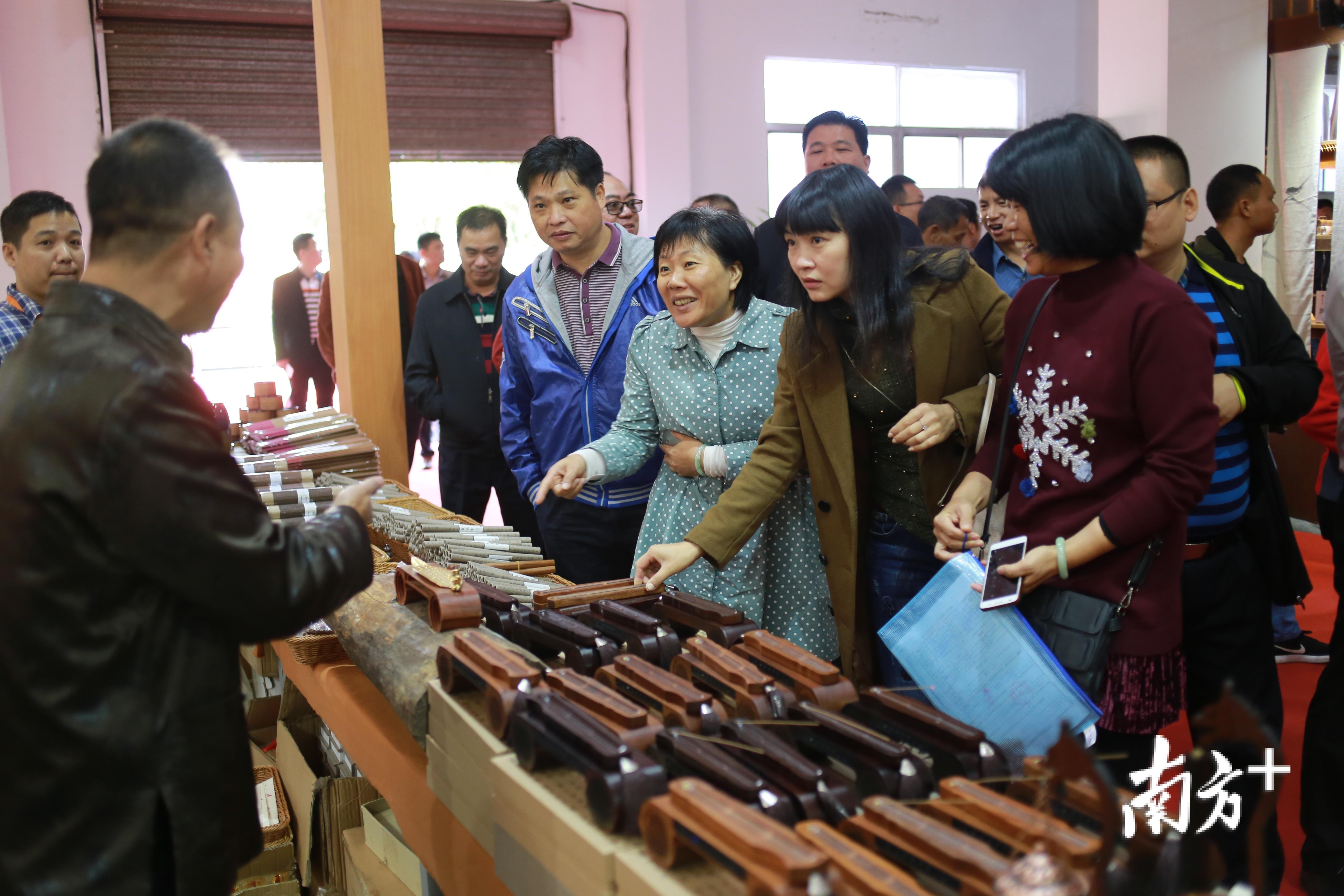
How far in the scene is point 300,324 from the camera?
7543mm

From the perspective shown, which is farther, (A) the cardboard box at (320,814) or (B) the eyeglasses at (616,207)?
(B) the eyeglasses at (616,207)

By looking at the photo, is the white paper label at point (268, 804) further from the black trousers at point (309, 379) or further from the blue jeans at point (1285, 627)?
the black trousers at point (309, 379)

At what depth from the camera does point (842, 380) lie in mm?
2047

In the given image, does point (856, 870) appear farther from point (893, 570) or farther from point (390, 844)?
point (390, 844)

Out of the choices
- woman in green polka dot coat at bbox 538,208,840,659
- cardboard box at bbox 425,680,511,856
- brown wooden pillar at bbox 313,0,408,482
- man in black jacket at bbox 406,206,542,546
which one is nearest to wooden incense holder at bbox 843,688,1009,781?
cardboard box at bbox 425,680,511,856

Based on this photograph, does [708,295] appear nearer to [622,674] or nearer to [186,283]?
[622,674]

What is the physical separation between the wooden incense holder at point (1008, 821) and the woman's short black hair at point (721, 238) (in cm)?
149

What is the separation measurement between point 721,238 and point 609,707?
134 cm

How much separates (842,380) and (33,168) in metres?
6.32

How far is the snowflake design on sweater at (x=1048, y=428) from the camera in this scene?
1559 millimetres

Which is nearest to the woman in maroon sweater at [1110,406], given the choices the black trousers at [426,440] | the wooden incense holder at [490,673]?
the wooden incense holder at [490,673]

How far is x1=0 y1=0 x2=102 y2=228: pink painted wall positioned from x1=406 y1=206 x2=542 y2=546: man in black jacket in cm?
365

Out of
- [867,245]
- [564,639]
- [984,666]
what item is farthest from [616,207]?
[984,666]

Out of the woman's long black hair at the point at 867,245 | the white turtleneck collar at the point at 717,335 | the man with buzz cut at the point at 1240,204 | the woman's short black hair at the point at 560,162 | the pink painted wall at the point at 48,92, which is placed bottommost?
the white turtleneck collar at the point at 717,335
